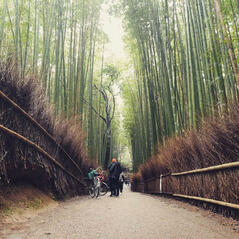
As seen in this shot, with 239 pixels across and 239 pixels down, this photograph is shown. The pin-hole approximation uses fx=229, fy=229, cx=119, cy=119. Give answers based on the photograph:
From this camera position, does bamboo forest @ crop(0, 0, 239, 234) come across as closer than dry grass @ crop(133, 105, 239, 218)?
No

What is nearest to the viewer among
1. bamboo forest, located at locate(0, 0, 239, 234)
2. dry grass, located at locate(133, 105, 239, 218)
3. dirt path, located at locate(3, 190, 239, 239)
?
dirt path, located at locate(3, 190, 239, 239)

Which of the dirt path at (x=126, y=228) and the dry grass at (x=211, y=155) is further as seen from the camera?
the dry grass at (x=211, y=155)

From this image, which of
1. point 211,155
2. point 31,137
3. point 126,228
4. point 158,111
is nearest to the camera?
point 126,228

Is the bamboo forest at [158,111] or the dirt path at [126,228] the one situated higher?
the bamboo forest at [158,111]

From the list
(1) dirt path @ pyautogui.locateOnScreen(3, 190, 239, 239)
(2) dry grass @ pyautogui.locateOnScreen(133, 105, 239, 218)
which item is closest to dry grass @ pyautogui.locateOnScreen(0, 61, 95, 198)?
(1) dirt path @ pyautogui.locateOnScreen(3, 190, 239, 239)

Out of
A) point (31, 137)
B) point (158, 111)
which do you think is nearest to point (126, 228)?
point (31, 137)

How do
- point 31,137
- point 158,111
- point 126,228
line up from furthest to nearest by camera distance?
1. point 158,111
2. point 31,137
3. point 126,228

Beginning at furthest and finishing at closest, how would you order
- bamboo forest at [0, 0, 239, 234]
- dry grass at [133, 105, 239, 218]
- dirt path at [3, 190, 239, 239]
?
bamboo forest at [0, 0, 239, 234] < dry grass at [133, 105, 239, 218] < dirt path at [3, 190, 239, 239]

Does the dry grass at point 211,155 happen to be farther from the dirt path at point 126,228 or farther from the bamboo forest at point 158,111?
the dirt path at point 126,228

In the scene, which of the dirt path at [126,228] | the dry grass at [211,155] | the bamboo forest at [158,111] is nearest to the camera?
the dirt path at [126,228]

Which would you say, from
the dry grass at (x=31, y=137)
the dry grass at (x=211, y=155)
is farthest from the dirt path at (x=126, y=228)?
the dry grass at (x=31, y=137)

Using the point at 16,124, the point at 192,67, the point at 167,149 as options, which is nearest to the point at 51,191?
the point at 16,124

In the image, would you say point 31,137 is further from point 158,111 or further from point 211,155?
point 158,111

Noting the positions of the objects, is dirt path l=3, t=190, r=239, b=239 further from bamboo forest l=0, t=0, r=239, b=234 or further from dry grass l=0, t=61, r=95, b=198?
dry grass l=0, t=61, r=95, b=198
